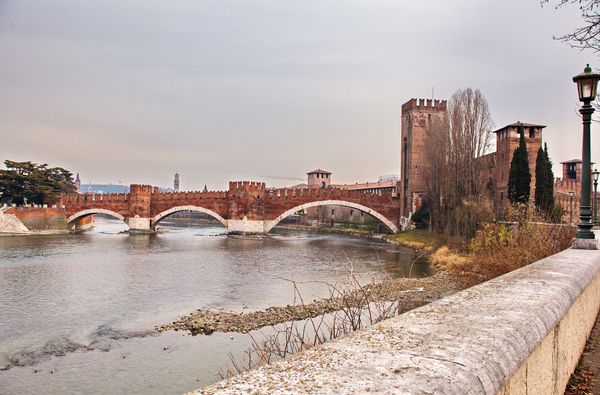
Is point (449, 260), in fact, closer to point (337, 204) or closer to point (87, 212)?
point (337, 204)

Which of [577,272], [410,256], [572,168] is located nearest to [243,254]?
[410,256]

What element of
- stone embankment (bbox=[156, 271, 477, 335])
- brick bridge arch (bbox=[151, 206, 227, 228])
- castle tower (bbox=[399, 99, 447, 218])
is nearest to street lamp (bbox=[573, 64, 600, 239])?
stone embankment (bbox=[156, 271, 477, 335])

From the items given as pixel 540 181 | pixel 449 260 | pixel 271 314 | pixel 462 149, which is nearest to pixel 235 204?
pixel 462 149

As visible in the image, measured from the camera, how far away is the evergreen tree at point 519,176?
85.5 feet

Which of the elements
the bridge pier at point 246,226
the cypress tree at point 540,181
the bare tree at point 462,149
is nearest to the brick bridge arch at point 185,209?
the bridge pier at point 246,226

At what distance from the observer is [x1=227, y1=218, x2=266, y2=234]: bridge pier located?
39103 mm

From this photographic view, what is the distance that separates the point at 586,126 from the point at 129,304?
1096cm

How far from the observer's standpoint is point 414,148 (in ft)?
132

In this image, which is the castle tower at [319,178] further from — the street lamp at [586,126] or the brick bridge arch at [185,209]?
the street lamp at [586,126]

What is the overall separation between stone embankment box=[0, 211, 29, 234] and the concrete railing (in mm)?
39407

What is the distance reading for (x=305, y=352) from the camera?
5.57ft

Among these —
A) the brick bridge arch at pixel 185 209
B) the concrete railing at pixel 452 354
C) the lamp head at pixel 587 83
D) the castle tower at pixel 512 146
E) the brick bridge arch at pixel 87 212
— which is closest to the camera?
the concrete railing at pixel 452 354

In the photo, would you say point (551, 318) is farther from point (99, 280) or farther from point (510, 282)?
point (99, 280)

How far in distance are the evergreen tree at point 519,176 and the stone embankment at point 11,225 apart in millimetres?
34020
